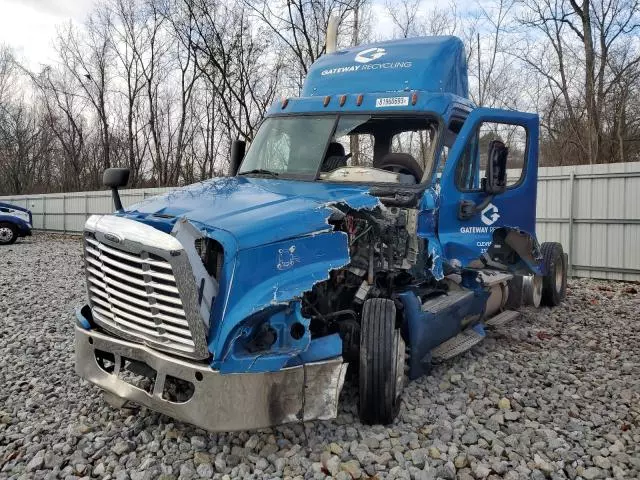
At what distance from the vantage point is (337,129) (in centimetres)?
504

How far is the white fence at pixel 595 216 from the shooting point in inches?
404

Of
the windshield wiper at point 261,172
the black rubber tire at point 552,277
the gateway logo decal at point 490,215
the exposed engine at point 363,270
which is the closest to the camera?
the exposed engine at point 363,270

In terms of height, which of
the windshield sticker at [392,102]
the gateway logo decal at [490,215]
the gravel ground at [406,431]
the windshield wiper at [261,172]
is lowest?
the gravel ground at [406,431]

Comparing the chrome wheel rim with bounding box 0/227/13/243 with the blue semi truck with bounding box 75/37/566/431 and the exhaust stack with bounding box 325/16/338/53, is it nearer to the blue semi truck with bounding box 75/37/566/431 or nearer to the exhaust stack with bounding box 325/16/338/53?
the blue semi truck with bounding box 75/37/566/431

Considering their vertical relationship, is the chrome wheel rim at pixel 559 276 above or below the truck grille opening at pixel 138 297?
below

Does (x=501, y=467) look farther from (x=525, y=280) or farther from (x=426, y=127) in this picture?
(x=525, y=280)

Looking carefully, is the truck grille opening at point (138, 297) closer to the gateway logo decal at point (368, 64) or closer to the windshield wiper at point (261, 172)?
the windshield wiper at point (261, 172)

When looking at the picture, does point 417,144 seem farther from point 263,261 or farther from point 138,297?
point 138,297

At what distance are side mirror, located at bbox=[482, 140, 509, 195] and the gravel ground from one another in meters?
1.73

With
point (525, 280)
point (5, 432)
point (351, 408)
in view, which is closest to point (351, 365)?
point (351, 408)

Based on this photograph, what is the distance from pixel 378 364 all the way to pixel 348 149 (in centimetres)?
223

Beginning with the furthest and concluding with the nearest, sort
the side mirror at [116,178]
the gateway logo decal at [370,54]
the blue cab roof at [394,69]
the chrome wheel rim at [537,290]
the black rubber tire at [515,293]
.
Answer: the chrome wheel rim at [537,290]
the black rubber tire at [515,293]
the gateway logo decal at [370,54]
the blue cab roof at [394,69]
the side mirror at [116,178]

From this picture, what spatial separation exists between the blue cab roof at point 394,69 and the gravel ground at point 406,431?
2885 mm

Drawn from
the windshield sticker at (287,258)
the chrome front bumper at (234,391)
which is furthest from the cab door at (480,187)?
the chrome front bumper at (234,391)
